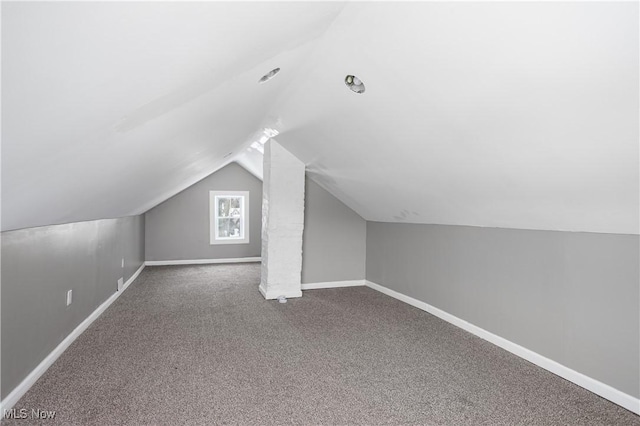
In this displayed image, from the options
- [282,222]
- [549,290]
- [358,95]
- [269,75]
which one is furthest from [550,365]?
[282,222]

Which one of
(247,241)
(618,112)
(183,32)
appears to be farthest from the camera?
(247,241)

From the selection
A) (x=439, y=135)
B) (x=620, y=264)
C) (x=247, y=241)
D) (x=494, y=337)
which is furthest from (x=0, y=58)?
(x=247, y=241)

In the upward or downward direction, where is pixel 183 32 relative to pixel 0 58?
upward

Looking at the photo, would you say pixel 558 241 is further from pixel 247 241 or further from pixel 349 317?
pixel 247 241

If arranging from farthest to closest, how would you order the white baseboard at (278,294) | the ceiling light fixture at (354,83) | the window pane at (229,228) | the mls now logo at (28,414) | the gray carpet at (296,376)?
1. the window pane at (229,228)
2. the white baseboard at (278,294)
3. the ceiling light fixture at (354,83)
4. the gray carpet at (296,376)
5. the mls now logo at (28,414)

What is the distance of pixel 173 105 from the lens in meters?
1.88

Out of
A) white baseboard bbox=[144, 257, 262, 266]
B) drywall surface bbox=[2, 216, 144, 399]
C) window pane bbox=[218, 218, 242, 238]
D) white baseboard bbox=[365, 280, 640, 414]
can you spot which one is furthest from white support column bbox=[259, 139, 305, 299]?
window pane bbox=[218, 218, 242, 238]

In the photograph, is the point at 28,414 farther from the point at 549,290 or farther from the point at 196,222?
the point at 196,222

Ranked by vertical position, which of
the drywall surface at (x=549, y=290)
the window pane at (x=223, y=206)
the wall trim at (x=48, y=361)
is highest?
the window pane at (x=223, y=206)

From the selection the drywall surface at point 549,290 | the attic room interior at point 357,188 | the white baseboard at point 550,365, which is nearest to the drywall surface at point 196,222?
the attic room interior at point 357,188

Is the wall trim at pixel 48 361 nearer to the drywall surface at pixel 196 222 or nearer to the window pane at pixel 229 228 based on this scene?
the drywall surface at pixel 196 222

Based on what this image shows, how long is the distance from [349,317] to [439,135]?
2.37 meters

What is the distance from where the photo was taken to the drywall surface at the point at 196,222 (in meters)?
7.65

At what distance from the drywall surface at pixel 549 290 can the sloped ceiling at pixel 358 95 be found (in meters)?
0.19
